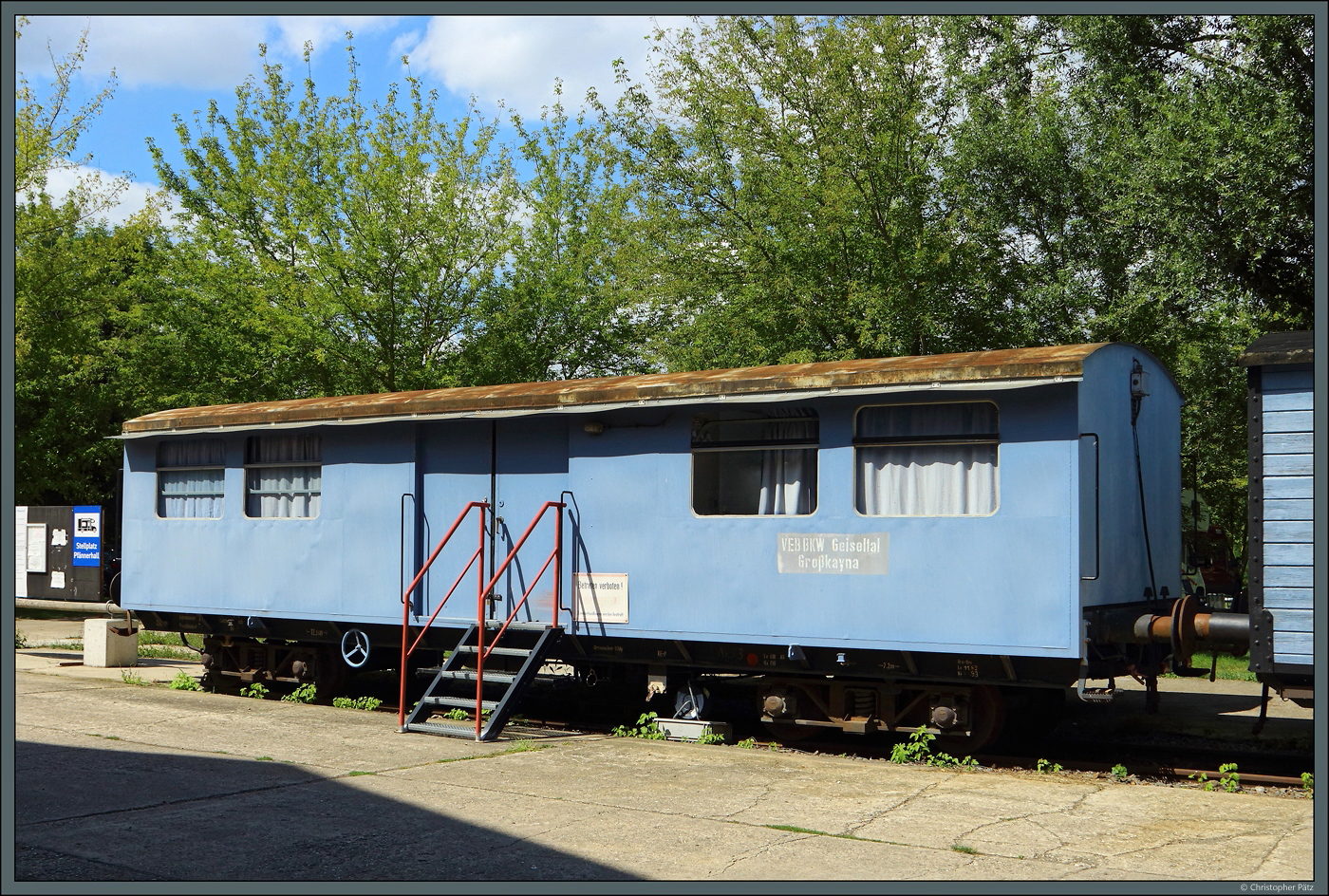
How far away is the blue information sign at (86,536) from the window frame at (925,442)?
10662 mm

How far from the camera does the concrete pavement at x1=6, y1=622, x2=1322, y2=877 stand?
6297 millimetres

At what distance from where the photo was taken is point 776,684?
1045 cm

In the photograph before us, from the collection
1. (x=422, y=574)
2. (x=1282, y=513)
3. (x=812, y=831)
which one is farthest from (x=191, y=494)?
(x=1282, y=513)

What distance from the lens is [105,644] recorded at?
15.8m

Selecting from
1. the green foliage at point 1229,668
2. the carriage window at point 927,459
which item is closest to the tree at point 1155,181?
the green foliage at point 1229,668

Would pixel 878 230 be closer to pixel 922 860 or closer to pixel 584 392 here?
pixel 584 392

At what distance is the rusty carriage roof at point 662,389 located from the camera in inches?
357

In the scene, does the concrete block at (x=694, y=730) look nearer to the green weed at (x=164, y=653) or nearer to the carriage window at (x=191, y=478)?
the carriage window at (x=191, y=478)

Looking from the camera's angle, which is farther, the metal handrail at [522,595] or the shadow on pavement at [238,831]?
the metal handrail at [522,595]

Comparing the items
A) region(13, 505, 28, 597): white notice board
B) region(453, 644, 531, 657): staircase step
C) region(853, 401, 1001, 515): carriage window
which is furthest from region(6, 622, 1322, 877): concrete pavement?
region(13, 505, 28, 597): white notice board

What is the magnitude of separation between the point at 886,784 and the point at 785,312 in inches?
441

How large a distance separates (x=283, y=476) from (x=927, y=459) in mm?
7144

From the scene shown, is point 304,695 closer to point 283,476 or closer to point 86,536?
point 283,476

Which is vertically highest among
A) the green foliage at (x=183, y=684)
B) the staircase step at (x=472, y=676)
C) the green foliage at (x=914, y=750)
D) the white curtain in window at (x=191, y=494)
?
the white curtain in window at (x=191, y=494)
